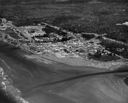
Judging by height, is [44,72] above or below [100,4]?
below

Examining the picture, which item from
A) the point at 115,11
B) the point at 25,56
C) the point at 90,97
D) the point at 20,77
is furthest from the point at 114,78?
the point at 115,11

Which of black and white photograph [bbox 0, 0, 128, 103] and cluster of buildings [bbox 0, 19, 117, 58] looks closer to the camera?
black and white photograph [bbox 0, 0, 128, 103]

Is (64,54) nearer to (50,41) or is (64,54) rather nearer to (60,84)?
(50,41)

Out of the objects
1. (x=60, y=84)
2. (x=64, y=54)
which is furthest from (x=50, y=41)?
(x=60, y=84)

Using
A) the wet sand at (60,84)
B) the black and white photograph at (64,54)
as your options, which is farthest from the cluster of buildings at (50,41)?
the wet sand at (60,84)

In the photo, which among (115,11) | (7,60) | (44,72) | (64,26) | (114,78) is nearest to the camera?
(114,78)

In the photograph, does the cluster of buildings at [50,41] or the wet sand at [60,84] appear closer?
the wet sand at [60,84]

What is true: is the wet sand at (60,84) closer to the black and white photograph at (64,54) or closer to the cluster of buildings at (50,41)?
the black and white photograph at (64,54)

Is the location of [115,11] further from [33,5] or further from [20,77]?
[20,77]

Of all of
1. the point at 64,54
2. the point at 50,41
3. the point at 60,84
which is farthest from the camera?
the point at 50,41

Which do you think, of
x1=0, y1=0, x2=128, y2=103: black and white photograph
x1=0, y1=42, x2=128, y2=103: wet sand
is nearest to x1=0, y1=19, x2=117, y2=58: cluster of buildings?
x1=0, y1=0, x2=128, y2=103: black and white photograph

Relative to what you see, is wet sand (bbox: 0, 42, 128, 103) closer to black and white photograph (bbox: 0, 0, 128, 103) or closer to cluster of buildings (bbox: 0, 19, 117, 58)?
black and white photograph (bbox: 0, 0, 128, 103)
